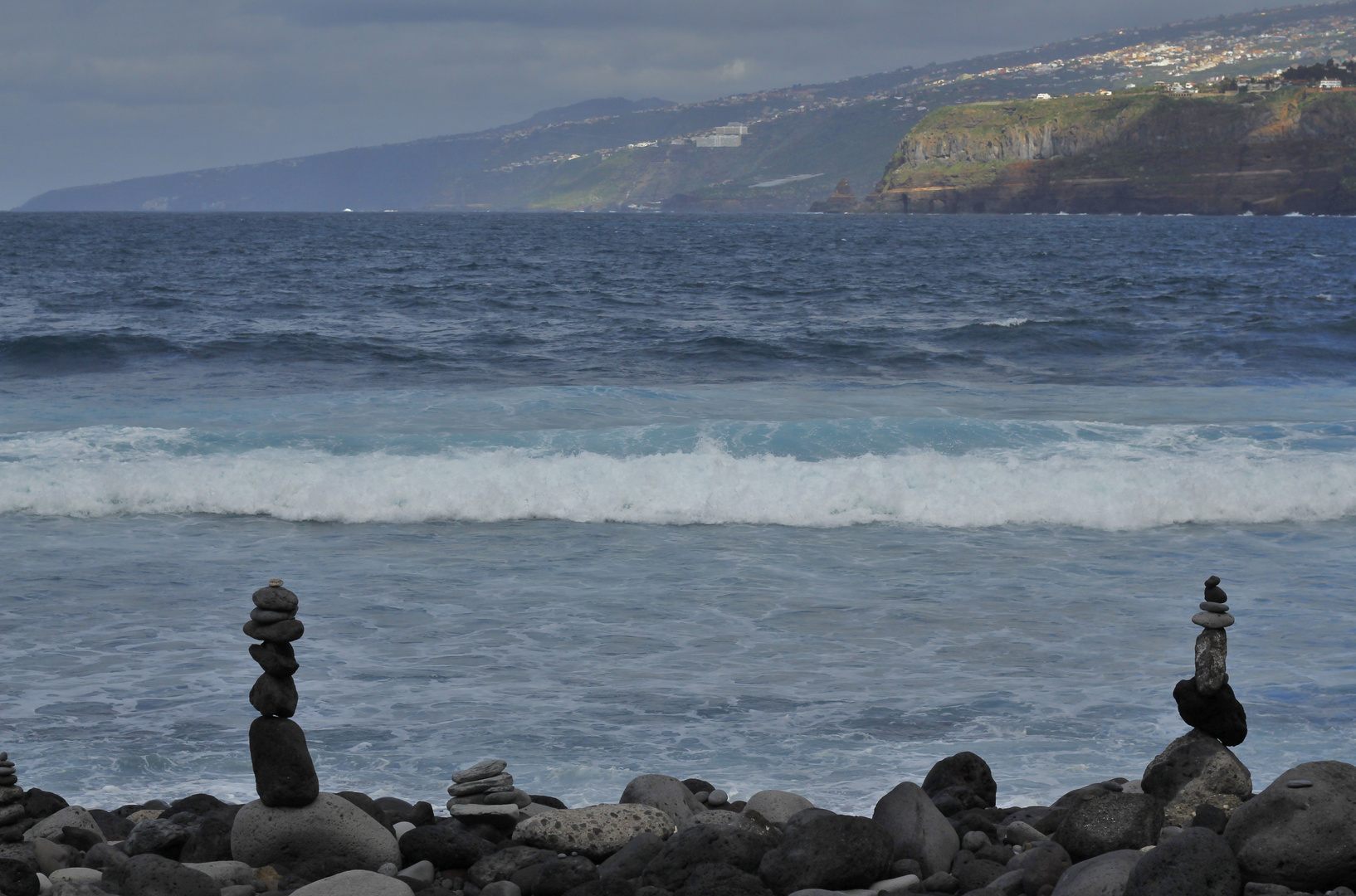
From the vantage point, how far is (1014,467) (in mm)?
12961

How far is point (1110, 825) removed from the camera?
4.61 metres

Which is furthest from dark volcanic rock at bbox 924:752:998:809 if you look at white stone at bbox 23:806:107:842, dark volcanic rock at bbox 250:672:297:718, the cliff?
the cliff

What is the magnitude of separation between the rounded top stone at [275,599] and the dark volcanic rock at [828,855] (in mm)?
2055

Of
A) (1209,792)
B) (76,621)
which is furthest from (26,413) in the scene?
(1209,792)

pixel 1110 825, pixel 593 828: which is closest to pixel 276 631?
pixel 593 828

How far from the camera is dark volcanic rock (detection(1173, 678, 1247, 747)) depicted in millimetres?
5180

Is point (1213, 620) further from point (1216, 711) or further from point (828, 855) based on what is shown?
point (828, 855)

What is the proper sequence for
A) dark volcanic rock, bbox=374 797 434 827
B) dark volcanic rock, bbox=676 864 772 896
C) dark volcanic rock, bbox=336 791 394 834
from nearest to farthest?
dark volcanic rock, bbox=676 864 772 896 < dark volcanic rock, bbox=336 791 394 834 < dark volcanic rock, bbox=374 797 434 827

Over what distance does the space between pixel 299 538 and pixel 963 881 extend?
8.05m

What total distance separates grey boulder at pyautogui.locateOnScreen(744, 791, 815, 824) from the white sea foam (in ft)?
22.1

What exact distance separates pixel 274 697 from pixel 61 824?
1.03m

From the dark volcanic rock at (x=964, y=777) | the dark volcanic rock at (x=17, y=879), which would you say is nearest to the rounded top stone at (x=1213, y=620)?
the dark volcanic rock at (x=964, y=777)

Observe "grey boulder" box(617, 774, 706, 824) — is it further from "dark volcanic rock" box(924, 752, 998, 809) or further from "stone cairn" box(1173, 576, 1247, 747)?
"stone cairn" box(1173, 576, 1247, 747)

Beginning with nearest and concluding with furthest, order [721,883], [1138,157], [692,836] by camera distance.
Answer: [721,883]
[692,836]
[1138,157]
